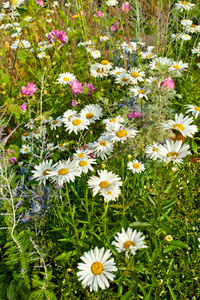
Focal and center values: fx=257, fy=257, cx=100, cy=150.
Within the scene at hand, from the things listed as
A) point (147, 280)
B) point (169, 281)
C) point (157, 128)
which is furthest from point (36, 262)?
point (157, 128)

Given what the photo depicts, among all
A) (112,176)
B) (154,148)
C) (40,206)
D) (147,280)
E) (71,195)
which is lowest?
(147,280)

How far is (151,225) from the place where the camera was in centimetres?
174

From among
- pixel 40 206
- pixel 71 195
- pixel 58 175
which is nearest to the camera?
pixel 58 175

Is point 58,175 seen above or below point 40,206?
above

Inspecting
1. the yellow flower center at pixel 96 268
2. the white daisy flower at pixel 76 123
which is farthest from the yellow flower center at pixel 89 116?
the yellow flower center at pixel 96 268

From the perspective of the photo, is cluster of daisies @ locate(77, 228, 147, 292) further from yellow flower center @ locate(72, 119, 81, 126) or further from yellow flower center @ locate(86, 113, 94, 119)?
yellow flower center @ locate(86, 113, 94, 119)

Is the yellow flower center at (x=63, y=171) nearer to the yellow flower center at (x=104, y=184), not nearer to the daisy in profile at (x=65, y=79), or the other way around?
the yellow flower center at (x=104, y=184)

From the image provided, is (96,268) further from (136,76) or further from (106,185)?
(136,76)

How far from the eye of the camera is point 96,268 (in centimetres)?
137

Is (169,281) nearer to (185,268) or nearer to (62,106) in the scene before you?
(185,268)

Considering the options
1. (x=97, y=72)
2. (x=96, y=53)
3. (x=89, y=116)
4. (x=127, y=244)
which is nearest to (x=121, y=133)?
(x=89, y=116)

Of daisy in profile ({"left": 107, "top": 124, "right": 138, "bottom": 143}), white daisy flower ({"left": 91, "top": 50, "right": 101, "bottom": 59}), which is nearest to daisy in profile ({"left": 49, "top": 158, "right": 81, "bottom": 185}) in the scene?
daisy in profile ({"left": 107, "top": 124, "right": 138, "bottom": 143})

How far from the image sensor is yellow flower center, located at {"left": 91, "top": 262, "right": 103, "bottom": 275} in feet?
4.43

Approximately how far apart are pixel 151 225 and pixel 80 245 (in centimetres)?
52
